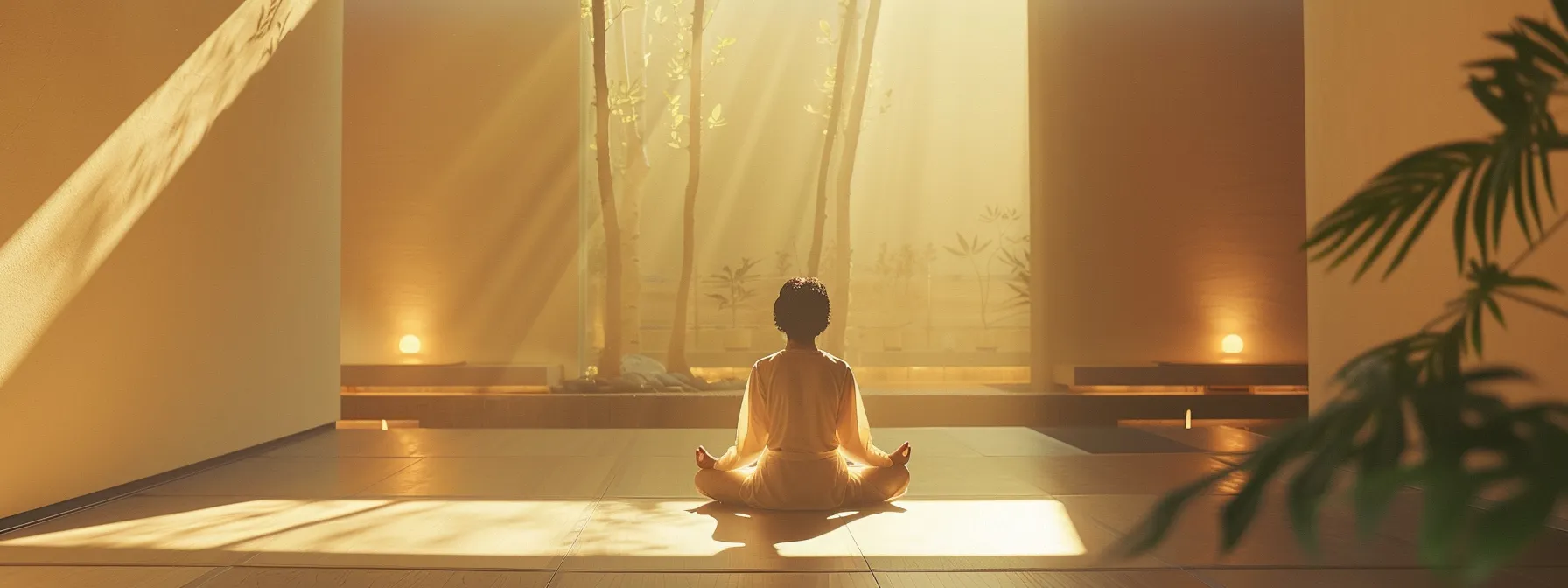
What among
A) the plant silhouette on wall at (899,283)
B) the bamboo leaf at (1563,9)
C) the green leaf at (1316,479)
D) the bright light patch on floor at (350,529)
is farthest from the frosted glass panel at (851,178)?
the green leaf at (1316,479)

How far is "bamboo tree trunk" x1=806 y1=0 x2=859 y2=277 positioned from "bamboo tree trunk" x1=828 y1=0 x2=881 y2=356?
6.4 inches

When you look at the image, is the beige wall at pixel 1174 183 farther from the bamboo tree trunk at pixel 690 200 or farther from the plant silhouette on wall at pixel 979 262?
the bamboo tree trunk at pixel 690 200

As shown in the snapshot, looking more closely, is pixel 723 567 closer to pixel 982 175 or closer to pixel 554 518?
pixel 554 518

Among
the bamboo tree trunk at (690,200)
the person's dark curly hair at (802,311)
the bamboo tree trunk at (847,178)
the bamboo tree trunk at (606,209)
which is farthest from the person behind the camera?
the bamboo tree trunk at (847,178)

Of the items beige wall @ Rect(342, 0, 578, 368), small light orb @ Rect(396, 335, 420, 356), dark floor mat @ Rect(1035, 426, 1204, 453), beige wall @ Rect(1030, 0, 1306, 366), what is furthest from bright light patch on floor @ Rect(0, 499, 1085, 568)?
beige wall @ Rect(1030, 0, 1306, 366)

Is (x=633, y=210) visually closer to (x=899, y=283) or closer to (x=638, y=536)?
(x=899, y=283)

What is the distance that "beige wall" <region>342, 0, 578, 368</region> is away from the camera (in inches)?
372

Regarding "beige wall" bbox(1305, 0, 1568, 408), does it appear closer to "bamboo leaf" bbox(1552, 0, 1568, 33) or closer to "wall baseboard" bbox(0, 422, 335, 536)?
"bamboo leaf" bbox(1552, 0, 1568, 33)

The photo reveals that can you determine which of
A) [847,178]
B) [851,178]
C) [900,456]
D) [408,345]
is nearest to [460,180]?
[408,345]

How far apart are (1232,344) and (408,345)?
7206 mm

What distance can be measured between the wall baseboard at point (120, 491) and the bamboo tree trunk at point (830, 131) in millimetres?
6007

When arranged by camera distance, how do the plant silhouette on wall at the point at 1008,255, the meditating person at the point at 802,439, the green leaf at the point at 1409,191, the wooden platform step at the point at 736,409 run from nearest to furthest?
the green leaf at the point at 1409,191
the meditating person at the point at 802,439
the wooden platform step at the point at 736,409
the plant silhouette on wall at the point at 1008,255

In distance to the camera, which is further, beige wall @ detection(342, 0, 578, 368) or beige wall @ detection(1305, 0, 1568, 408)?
beige wall @ detection(342, 0, 578, 368)

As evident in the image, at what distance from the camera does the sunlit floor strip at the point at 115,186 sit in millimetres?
3664
